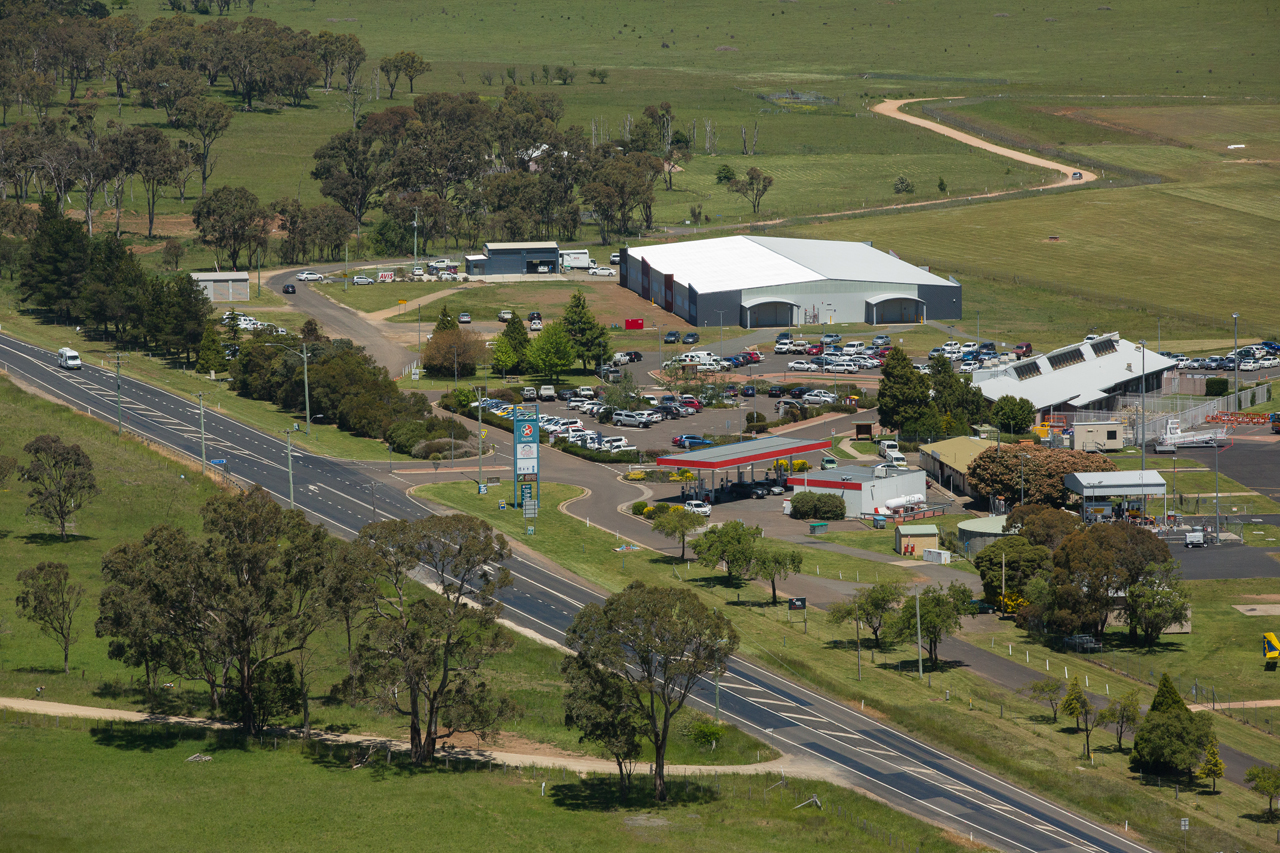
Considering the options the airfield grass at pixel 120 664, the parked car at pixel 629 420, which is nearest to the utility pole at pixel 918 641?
the airfield grass at pixel 120 664

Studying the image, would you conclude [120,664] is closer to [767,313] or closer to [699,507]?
[699,507]

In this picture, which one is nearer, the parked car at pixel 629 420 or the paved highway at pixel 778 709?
the paved highway at pixel 778 709

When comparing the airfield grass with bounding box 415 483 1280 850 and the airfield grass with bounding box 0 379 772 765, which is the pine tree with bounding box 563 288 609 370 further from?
the airfield grass with bounding box 415 483 1280 850

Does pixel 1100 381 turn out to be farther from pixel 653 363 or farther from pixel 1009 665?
pixel 1009 665

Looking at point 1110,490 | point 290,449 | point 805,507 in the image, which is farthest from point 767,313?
point 290,449

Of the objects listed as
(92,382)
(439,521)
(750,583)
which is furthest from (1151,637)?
(92,382)

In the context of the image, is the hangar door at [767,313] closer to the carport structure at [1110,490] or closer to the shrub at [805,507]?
the shrub at [805,507]
